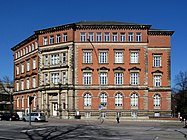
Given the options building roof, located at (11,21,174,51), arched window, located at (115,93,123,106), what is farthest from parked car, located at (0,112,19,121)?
building roof, located at (11,21,174,51)

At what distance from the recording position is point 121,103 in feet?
244

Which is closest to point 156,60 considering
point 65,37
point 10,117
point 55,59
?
point 65,37

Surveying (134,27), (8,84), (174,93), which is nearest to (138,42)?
(134,27)

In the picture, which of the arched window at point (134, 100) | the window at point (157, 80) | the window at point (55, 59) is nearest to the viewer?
the arched window at point (134, 100)

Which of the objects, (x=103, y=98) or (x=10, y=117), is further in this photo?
(x=103, y=98)

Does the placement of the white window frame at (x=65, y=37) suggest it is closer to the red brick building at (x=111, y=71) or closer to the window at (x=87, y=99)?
the red brick building at (x=111, y=71)

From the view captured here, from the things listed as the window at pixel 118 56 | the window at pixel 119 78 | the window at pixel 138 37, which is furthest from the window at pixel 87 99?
the window at pixel 138 37

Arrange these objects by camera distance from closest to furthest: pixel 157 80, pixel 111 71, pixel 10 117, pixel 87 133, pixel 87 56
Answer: pixel 87 133
pixel 10 117
pixel 111 71
pixel 87 56
pixel 157 80

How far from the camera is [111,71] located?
7469cm

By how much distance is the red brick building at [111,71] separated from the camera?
244 ft

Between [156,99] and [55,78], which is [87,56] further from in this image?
[156,99]

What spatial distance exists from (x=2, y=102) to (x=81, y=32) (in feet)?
230

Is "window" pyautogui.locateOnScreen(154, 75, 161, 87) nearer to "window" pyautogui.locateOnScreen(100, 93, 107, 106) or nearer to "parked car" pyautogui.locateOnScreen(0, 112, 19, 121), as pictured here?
"window" pyautogui.locateOnScreen(100, 93, 107, 106)

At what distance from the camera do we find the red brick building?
74.2 meters
